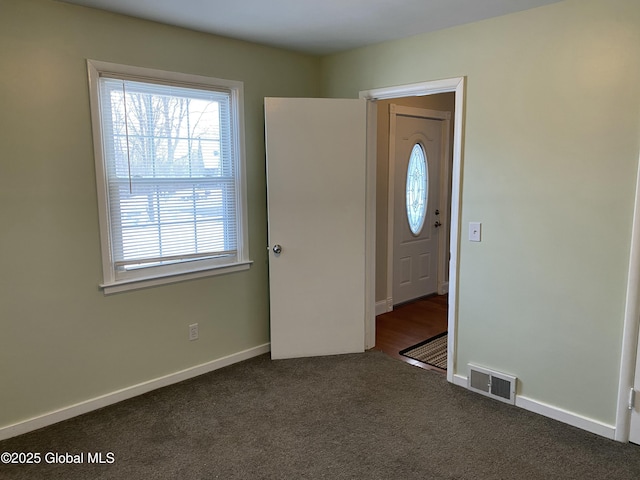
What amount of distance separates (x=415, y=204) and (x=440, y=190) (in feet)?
1.49

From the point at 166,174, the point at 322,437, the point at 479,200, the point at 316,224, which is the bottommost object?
the point at 322,437

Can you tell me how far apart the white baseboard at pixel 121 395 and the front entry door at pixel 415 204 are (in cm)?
191

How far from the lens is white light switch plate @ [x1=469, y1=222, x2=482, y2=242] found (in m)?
2.90

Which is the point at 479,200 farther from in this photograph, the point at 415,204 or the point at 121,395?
the point at 121,395

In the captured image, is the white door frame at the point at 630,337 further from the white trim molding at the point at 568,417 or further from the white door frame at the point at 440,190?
the white door frame at the point at 440,190

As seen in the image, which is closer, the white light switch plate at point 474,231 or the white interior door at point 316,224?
the white light switch plate at point 474,231

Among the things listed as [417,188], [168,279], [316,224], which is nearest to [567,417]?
[316,224]

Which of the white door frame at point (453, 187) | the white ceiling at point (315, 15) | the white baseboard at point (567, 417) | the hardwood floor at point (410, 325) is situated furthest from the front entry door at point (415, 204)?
the white baseboard at point (567, 417)

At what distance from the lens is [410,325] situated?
431cm

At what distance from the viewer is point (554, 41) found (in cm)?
247

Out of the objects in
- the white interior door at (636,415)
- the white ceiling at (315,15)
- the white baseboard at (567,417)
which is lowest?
the white baseboard at (567,417)

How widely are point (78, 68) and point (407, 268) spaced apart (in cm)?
357

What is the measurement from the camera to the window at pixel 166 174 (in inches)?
108

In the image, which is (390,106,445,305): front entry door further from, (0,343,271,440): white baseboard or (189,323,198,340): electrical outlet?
(189,323,198,340): electrical outlet
